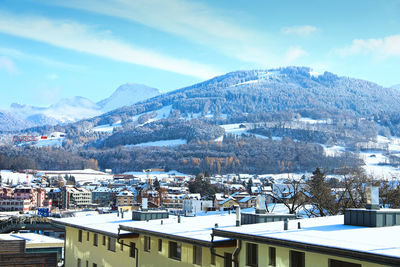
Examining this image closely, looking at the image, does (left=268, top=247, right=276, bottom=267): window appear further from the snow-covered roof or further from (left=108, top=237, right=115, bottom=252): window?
(left=108, top=237, right=115, bottom=252): window

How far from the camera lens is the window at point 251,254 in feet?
→ 44.0

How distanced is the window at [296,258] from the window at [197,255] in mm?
4499

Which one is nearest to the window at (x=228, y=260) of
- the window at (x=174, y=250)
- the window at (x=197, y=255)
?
the window at (x=197, y=255)

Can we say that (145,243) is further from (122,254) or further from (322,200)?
(322,200)

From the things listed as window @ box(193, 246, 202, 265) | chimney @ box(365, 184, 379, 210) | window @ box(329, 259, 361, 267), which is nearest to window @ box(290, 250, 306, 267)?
window @ box(329, 259, 361, 267)

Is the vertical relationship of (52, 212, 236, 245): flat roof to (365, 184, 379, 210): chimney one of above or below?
below

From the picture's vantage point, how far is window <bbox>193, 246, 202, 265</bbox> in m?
16.0

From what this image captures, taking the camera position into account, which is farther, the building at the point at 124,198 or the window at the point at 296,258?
the building at the point at 124,198

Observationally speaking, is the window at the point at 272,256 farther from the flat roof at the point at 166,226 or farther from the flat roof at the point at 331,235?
the flat roof at the point at 166,226

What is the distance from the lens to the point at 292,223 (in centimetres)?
1532

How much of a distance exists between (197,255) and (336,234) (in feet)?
17.1

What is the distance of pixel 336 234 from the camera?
40.4 feet

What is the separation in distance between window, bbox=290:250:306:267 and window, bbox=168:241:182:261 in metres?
5.71

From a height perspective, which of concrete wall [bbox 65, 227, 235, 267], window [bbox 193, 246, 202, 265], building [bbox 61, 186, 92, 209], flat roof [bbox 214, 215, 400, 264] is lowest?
building [bbox 61, 186, 92, 209]
